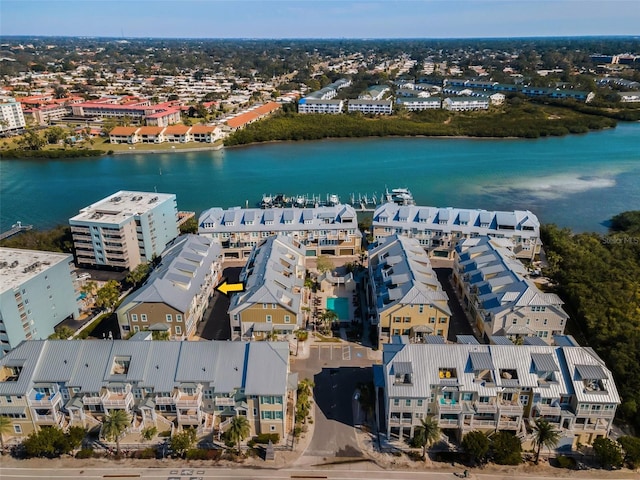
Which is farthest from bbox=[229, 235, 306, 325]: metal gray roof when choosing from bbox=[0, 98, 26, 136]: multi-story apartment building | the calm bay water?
bbox=[0, 98, 26, 136]: multi-story apartment building

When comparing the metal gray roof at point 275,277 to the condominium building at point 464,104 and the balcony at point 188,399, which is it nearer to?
the balcony at point 188,399

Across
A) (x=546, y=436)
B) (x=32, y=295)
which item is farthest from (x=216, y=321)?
(x=546, y=436)

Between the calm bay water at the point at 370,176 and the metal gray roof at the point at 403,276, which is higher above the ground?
the metal gray roof at the point at 403,276

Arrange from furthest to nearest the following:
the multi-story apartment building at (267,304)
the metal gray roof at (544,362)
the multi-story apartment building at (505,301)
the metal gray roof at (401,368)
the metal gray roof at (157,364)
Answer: the multi-story apartment building at (505,301) → the multi-story apartment building at (267,304) → the metal gray roof at (544,362) → the metal gray roof at (401,368) → the metal gray roof at (157,364)

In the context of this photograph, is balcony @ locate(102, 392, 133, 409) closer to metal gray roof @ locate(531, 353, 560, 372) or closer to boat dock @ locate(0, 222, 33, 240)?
metal gray roof @ locate(531, 353, 560, 372)

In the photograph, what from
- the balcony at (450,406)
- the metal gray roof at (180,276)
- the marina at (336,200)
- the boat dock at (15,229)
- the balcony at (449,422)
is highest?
the metal gray roof at (180,276)

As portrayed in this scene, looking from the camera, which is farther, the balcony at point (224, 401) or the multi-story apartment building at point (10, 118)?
the multi-story apartment building at point (10, 118)

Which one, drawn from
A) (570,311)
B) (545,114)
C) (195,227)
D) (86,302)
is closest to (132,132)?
(195,227)

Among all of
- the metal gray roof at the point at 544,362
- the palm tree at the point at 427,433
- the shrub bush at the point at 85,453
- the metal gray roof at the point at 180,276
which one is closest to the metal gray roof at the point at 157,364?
the shrub bush at the point at 85,453
